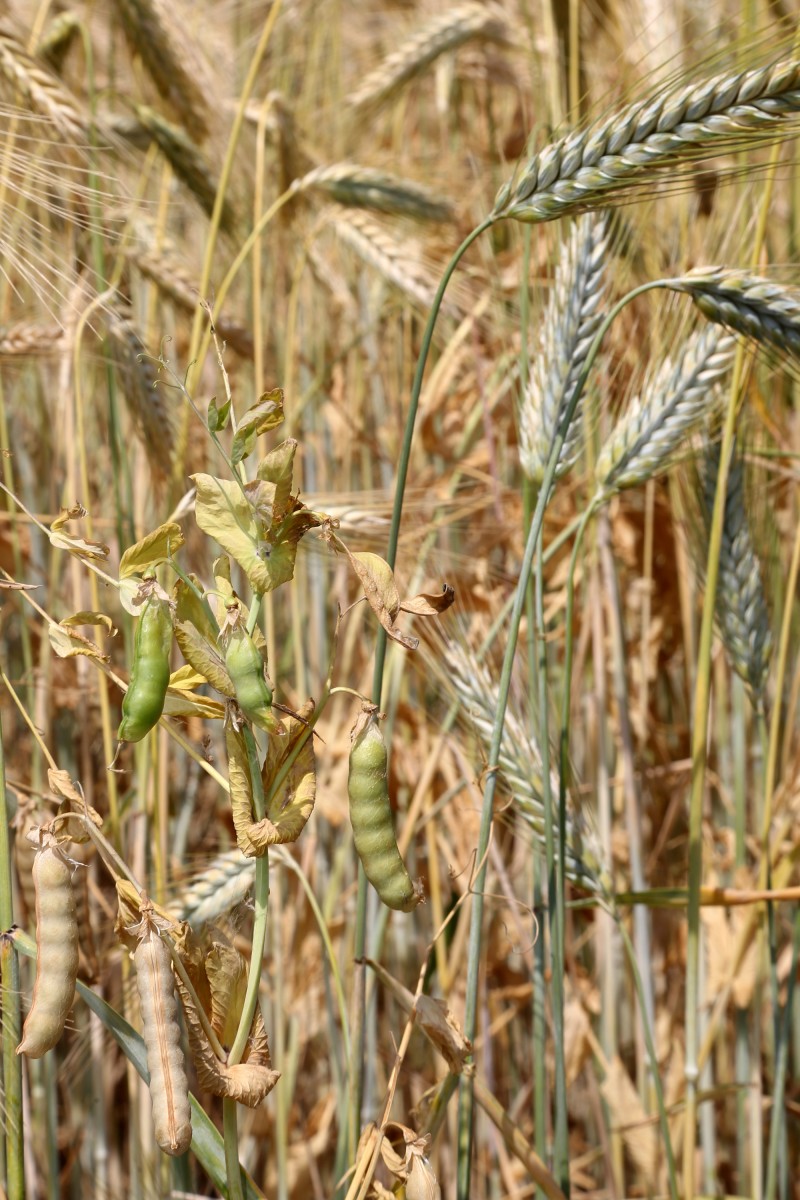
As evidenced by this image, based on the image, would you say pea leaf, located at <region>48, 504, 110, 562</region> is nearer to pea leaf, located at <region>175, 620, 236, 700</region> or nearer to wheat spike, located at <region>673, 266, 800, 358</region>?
pea leaf, located at <region>175, 620, 236, 700</region>

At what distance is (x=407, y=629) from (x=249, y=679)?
0.50 m

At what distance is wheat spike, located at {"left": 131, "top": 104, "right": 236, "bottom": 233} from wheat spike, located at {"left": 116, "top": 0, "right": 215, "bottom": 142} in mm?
43

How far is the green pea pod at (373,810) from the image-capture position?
566 mm

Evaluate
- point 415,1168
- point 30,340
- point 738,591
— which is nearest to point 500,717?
point 415,1168

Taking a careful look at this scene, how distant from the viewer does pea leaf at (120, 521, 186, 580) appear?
0.55 meters

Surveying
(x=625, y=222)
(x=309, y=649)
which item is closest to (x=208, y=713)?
(x=625, y=222)

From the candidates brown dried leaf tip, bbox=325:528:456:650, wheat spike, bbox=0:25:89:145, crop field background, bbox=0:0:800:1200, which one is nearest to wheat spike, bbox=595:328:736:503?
crop field background, bbox=0:0:800:1200

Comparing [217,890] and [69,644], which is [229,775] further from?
[217,890]

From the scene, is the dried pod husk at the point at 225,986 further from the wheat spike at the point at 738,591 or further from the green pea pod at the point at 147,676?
the wheat spike at the point at 738,591

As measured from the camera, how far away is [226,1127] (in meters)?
0.58

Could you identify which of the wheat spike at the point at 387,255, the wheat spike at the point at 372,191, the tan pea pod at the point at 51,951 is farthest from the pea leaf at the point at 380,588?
the wheat spike at the point at 372,191

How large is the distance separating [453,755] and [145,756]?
17.5 inches

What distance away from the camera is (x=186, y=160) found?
151 cm

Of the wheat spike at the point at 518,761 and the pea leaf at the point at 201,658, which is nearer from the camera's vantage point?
the pea leaf at the point at 201,658
